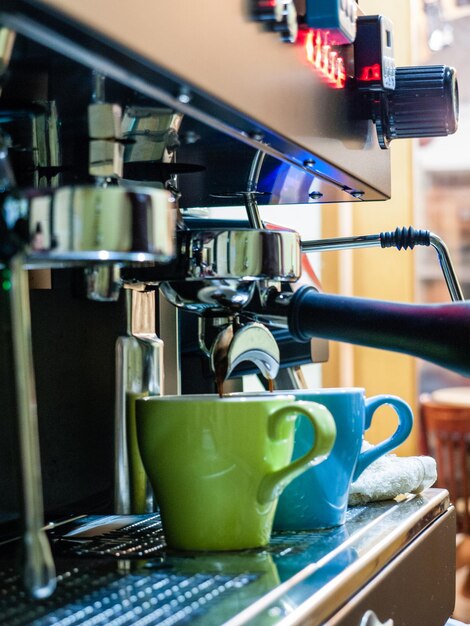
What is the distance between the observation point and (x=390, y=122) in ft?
2.44

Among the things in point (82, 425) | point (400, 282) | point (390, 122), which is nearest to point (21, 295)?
point (82, 425)

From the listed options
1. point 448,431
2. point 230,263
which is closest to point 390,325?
point 230,263

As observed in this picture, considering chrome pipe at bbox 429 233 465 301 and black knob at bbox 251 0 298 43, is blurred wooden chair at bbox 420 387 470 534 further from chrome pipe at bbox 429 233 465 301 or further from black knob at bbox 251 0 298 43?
black knob at bbox 251 0 298 43

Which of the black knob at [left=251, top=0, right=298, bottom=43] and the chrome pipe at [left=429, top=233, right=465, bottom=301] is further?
the chrome pipe at [left=429, top=233, right=465, bottom=301]

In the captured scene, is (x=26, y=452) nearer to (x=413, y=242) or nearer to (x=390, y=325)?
(x=390, y=325)

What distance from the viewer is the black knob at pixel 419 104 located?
74 centimetres

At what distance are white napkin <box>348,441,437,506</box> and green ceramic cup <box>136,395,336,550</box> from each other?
16 cm

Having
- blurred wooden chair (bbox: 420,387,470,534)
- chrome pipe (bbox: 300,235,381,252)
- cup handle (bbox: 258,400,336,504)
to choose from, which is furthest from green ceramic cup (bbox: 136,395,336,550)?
blurred wooden chair (bbox: 420,387,470,534)

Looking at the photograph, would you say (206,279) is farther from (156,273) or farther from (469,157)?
(469,157)

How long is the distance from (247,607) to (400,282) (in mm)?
1566

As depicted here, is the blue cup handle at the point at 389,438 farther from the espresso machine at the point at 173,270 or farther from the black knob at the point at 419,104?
the black knob at the point at 419,104

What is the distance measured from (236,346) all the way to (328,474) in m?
0.10

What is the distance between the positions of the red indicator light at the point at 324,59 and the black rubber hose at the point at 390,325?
146 millimetres

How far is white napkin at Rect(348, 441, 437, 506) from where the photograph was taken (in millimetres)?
709
